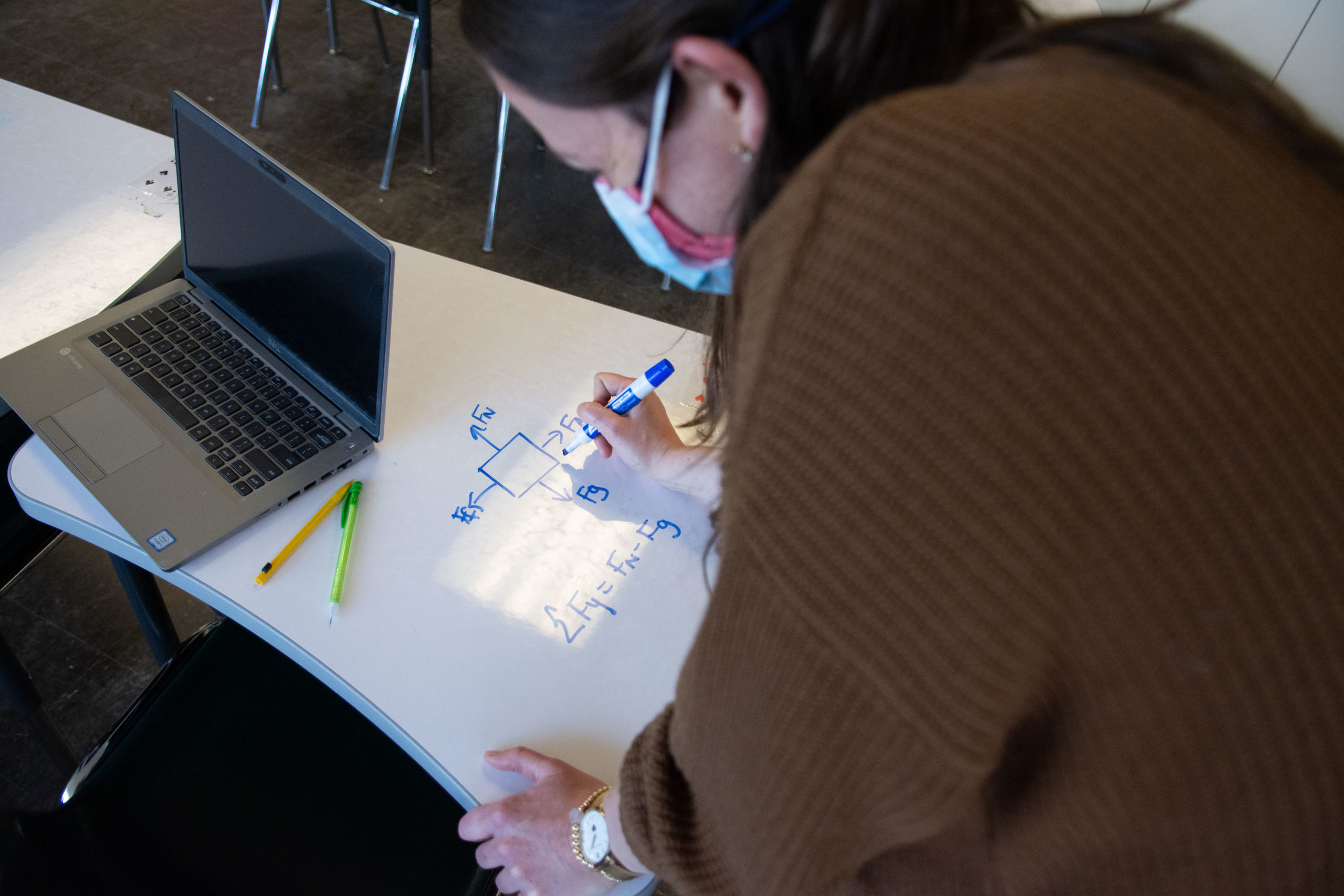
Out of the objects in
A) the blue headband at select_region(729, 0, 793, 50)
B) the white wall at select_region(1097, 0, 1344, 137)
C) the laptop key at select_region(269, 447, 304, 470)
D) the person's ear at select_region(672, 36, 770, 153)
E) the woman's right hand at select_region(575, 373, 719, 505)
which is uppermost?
the blue headband at select_region(729, 0, 793, 50)

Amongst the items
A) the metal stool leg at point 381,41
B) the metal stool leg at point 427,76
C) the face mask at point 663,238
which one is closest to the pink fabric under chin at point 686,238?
the face mask at point 663,238

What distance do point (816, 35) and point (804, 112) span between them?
0.04 metres

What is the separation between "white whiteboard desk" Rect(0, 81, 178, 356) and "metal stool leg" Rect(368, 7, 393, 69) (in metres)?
2.02

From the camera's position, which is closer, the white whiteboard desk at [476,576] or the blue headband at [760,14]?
the blue headband at [760,14]

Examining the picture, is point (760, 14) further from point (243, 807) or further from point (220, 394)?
point (243, 807)

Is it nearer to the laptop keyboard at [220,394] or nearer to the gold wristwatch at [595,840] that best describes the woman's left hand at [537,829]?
the gold wristwatch at [595,840]

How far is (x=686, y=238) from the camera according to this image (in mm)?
659

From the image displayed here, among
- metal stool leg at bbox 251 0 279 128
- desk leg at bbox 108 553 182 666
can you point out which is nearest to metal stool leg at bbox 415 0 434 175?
metal stool leg at bbox 251 0 279 128

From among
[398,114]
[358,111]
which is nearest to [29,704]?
[398,114]

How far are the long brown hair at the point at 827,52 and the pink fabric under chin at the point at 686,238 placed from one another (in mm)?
73

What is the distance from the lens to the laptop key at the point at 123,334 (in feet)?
3.54

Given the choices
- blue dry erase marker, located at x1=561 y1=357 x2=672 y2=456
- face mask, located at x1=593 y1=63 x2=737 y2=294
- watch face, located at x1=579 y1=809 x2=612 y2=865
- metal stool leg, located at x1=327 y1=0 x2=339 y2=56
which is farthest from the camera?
metal stool leg, located at x1=327 y1=0 x2=339 y2=56

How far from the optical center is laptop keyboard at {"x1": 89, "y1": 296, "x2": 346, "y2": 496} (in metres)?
0.99

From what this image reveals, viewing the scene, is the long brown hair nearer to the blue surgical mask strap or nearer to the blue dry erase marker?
the blue surgical mask strap
